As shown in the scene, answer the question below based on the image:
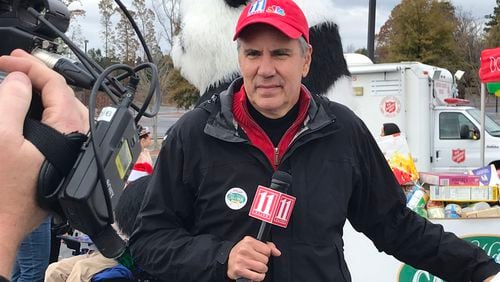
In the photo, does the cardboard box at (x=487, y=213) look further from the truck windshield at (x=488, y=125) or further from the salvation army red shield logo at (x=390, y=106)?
the truck windshield at (x=488, y=125)

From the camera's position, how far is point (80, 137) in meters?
1.06

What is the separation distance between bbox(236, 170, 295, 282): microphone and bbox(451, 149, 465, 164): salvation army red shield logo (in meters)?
9.48

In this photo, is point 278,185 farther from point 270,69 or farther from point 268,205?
point 270,69

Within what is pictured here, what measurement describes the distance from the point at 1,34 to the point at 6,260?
19.7 inches

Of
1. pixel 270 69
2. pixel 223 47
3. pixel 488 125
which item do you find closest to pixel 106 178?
pixel 270 69

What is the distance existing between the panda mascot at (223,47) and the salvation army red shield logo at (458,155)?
6981 millimetres

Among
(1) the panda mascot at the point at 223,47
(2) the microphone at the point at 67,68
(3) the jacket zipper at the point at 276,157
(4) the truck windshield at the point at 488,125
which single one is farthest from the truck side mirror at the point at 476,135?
(2) the microphone at the point at 67,68

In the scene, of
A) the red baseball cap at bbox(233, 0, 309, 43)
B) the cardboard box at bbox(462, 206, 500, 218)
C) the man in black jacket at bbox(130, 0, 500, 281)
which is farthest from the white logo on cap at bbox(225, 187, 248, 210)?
the cardboard box at bbox(462, 206, 500, 218)

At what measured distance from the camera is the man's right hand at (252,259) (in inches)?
66.8

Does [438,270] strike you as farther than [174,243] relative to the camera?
Yes

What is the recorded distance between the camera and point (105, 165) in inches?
41.3

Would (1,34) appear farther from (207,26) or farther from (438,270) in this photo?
(207,26)

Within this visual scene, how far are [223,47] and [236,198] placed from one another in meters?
2.02

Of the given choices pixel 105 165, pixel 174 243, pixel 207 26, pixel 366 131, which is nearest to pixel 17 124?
pixel 105 165
